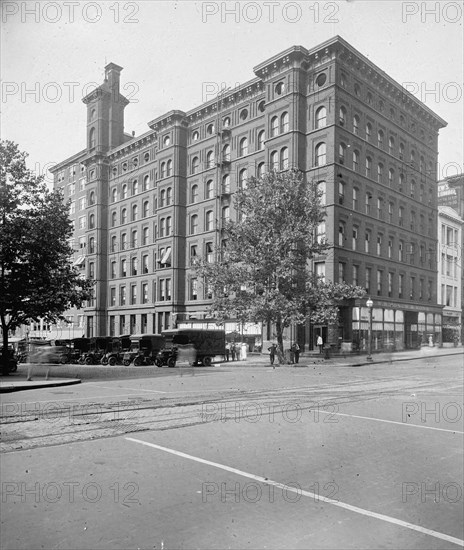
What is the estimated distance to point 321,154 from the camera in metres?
42.9

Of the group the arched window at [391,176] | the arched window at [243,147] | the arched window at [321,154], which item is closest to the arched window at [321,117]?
the arched window at [321,154]

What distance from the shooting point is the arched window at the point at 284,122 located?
4378 centimetres

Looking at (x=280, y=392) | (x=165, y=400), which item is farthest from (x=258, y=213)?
(x=165, y=400)

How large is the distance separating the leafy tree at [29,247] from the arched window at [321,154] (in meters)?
22.6

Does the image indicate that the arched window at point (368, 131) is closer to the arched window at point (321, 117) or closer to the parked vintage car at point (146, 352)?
the arched window at point (321, 117)

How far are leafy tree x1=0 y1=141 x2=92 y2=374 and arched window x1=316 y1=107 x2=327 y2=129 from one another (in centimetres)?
2364

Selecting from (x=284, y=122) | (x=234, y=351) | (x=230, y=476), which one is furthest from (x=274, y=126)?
(x=230, y=476)

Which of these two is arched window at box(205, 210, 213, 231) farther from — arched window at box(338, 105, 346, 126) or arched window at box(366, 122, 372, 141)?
arched window at box(366, 122, 372, 141)

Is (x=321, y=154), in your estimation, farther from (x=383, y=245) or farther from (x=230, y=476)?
(x=230, y=476)

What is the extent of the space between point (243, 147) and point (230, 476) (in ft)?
146

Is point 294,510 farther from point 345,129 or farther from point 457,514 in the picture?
point 345,129

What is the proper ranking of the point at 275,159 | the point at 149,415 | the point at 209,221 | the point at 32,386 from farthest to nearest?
the point at 209,221, the point at 275,159, the point at 32,386, the point at 149,415

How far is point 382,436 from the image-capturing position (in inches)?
367

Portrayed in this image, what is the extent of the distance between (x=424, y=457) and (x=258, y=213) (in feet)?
84.6
